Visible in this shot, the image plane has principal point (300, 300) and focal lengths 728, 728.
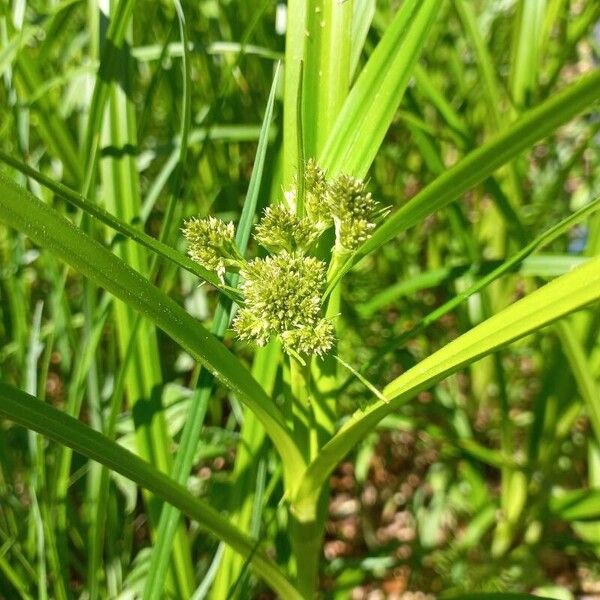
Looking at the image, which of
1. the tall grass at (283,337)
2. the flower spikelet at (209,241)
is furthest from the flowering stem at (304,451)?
the flower spikelet at (209,241)

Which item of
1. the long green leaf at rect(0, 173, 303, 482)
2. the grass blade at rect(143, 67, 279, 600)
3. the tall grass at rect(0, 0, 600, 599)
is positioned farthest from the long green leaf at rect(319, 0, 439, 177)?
the long green leaf at rect(0, 173, 303, 482)

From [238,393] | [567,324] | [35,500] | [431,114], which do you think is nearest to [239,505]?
[35,500]

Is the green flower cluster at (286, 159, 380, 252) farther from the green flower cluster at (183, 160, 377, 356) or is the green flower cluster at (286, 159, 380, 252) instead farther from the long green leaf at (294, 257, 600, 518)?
the long green leaf at (294, 257, 600, 518)

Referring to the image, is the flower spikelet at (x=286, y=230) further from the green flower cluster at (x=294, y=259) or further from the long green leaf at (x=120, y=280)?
the long green leaf at (x=120, y=280)

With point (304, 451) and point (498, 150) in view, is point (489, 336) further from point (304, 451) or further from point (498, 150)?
point (304, 451)

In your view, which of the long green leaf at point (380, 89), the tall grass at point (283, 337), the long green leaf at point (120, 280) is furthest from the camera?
the long green leaf at point (380, 89)

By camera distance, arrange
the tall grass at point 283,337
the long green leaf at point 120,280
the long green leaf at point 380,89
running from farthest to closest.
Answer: the long green leaf at point 380,89, the tall grass at point 283,337, the long green leaf at point 120,280

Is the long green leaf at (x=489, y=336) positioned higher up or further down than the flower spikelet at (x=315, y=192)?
further down
